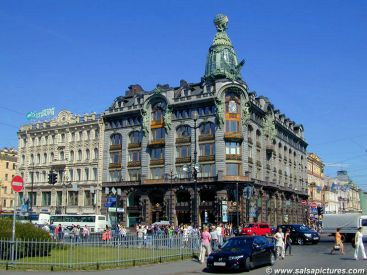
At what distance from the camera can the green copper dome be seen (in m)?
75.9

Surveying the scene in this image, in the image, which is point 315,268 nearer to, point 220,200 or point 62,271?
point 62,271

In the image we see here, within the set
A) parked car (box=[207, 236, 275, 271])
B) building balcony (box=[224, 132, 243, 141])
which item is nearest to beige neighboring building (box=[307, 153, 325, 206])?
building balcony (box=[224, 132, 243, 141])

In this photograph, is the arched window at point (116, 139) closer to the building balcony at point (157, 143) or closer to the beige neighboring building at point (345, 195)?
the building balcony at point (157, 143)

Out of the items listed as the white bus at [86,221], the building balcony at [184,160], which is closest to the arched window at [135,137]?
the building balcony at [184,160]

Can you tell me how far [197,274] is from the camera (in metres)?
19.5

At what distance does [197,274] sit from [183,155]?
50.9 metres

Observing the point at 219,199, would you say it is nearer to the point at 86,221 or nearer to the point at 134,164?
the point at 134,164

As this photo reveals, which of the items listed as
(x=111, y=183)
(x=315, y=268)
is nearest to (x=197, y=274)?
(x=315, y=268)

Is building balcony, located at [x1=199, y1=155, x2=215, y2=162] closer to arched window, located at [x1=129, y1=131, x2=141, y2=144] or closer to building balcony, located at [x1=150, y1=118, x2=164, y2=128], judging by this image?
building balcony, located at [x1=150, y1=118, x2=164, y2=128]

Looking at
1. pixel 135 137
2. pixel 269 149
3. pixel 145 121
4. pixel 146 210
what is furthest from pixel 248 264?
pixel 269 149

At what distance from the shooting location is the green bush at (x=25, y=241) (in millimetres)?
20625

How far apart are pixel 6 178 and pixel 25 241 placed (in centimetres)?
8915

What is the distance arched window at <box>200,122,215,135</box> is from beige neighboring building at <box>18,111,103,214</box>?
19076 mm

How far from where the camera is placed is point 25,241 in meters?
20.2
